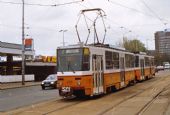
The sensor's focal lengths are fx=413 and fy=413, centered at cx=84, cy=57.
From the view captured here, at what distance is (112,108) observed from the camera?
60.0ft

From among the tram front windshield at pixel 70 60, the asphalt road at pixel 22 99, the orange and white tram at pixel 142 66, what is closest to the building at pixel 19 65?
the orange and white tram at pixel 142 66

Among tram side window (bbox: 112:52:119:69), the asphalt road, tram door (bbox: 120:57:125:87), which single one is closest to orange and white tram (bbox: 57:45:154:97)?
tram side window (bbox: 112:52:119:69)

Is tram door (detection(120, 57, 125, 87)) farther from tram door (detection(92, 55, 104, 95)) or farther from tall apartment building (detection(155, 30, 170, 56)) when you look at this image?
tall apartment building (detection(155, 30, 170, 56))

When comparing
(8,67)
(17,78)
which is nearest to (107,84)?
(17,78)

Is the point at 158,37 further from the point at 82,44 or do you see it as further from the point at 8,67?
the point at 82,44

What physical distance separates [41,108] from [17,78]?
133 ft

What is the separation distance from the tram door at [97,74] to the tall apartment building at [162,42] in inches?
3612

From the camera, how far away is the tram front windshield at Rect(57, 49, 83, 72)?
22.6 metres

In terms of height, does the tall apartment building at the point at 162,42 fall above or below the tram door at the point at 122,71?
above

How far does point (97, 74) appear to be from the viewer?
23.9 m

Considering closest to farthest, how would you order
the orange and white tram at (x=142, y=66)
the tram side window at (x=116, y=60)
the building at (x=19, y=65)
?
the tram side window at (x=116, y=60) → the orange and white tram at (x=142, y=66) → the building at (x=19, y=65)

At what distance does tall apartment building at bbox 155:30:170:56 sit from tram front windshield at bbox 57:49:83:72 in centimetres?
9362

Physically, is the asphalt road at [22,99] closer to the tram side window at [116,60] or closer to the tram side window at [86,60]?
the tram side window at [86,60]

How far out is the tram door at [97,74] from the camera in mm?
23464
